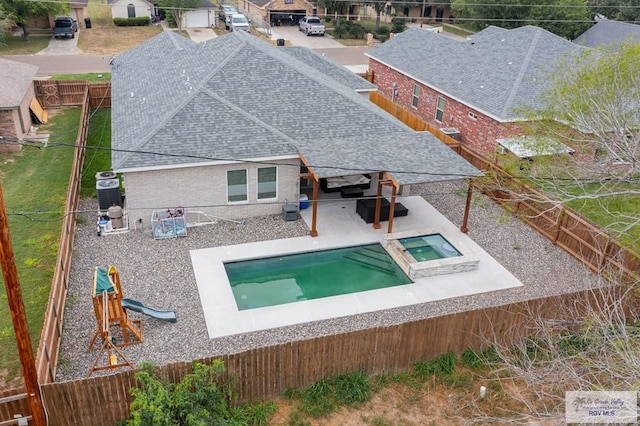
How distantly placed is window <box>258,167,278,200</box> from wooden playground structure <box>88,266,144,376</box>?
22.9 feet

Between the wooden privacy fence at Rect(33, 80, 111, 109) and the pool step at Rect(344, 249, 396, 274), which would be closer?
the pool step at Rect(344, 249, 396, 274)

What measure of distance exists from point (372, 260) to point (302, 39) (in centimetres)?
4005

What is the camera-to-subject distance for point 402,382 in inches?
536

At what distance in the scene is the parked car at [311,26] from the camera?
55500mm

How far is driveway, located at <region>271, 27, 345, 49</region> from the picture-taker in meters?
51.6

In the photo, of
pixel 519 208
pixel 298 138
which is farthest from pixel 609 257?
pixel 298 138

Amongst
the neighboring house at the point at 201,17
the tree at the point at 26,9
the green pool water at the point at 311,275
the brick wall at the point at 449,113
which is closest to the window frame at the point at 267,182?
the green pool water at the point at 311,275

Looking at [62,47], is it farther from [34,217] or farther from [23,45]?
[34,217]

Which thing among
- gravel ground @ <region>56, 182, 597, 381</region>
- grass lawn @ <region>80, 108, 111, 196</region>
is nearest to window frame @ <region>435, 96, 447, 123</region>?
gravel ground @ <region>56, 182, 597, 381</region>

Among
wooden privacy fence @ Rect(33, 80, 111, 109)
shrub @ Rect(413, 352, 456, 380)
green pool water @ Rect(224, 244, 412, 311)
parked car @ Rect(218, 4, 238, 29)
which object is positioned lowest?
shrub @ Rect(413, 352, 456, 380)

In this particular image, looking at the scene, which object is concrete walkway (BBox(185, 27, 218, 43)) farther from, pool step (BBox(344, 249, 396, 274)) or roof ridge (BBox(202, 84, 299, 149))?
pool step (BBox(344, 249, 396, 274))

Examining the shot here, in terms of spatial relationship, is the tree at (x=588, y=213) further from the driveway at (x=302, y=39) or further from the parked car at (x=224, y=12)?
the parked car at (x=224, y=12)

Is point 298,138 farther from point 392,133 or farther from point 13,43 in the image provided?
point 13,43

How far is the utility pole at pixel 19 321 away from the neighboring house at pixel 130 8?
5084cm
